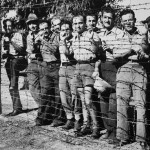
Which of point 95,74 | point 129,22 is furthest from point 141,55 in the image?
point 95,74

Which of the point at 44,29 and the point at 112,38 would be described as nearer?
the point at 112,38

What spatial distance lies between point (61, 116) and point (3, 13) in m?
5.95

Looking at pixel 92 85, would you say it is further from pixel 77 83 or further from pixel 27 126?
pixel 27 126

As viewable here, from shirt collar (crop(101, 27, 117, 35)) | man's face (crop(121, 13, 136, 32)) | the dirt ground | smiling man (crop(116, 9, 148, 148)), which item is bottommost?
the dirt ground

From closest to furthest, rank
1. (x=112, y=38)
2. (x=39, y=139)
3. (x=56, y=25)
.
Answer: (x=112, y=38), (x=39, y=139), (x=56, y=25)

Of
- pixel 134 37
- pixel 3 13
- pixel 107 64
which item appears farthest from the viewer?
pixel 3 13

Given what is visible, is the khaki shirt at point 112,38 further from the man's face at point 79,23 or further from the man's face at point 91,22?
the man's face at point 79,23

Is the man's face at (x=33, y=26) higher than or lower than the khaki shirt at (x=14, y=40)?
higher

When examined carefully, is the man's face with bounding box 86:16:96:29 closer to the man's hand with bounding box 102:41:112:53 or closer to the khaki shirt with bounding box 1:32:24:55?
the man's hand with bounding box 102:41:112:53

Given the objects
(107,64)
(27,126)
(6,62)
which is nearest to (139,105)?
(107,64)

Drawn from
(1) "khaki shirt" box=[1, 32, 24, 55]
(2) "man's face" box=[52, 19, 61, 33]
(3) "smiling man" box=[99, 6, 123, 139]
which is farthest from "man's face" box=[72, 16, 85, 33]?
(1) "khaki shirt" box=[1, 32, 24, 55]

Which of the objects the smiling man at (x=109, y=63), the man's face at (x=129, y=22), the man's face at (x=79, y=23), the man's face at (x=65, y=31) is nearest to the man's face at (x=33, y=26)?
the man's face at (x=65, y=31)

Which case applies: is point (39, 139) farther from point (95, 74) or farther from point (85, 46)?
point (85, 46)

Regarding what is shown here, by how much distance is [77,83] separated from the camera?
188 inches
